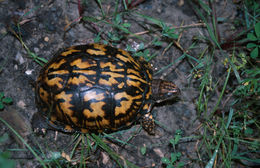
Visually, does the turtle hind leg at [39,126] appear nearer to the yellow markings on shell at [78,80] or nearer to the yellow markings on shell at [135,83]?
the yellow markings on shell at [78,80]

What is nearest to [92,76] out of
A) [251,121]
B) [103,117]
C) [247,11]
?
[103,117]

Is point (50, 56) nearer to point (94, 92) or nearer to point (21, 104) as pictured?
point (21, 104)

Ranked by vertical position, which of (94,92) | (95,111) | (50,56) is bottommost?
(95,111)

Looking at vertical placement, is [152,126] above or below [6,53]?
below

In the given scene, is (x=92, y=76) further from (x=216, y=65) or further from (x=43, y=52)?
(x=216, y=65)

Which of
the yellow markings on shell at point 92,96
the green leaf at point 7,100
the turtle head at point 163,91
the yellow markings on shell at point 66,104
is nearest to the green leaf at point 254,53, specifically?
the turtle head at point 163,91

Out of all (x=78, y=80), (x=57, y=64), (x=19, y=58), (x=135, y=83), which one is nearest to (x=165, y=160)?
(x=135, y=83)

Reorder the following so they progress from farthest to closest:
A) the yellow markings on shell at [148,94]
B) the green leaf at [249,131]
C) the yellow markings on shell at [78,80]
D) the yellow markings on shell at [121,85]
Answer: the green leaf at [249,131] → the yellow markings on shell at [148,94] → the yellow markings on shell at [121,85] → the yellow markings on shell at [78,80]

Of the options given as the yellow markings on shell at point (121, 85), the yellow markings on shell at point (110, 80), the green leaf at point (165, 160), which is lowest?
the green leaf at point (165, 160)
